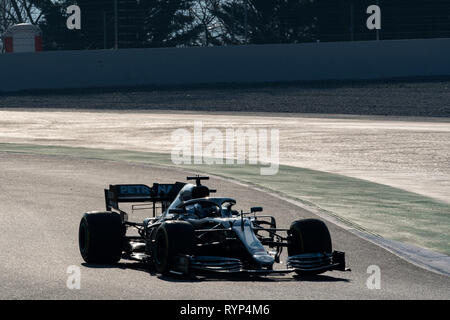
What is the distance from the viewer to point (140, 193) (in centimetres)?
1402

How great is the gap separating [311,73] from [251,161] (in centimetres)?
2007

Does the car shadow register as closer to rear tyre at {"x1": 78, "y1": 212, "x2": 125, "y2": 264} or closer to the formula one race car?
the formula one race car

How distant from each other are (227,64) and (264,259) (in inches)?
1424

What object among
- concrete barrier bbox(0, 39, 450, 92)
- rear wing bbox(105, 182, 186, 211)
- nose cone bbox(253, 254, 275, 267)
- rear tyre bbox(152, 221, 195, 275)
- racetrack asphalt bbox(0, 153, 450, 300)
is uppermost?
concrete barrier bbox(0, 39, 450, 92)

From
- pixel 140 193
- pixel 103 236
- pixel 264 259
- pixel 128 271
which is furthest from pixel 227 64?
pixel 264 259

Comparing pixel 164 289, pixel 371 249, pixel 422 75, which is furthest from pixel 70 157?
pixel 422 75

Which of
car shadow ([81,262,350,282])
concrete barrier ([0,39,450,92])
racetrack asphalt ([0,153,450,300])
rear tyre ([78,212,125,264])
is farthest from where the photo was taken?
concrete barrier ([0,39,450,92])

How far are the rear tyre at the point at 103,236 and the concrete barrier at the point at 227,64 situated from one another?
34140 millimetres

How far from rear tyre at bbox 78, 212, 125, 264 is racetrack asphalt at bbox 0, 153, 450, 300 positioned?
154 mm

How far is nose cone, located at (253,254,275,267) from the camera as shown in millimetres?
11328

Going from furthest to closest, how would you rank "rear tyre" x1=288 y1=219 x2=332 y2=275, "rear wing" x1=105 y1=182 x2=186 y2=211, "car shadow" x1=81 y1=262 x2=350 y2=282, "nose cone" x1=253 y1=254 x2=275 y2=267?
1. "rear wing" x1=105 y1=182 x2=186 y2=211
2. "rear tyre" x1=288 y1=219 x2=332 y2=275
3. "car shadow" x1=81 y1=262 x2=350 y2=282
4. "nose cone" x1=253 y1=254 x2=275 y2=267

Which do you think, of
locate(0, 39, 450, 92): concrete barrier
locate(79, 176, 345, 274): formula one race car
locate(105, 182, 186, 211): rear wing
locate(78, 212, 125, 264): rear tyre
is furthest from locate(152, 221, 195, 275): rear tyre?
locate(0, 39, 450, 92): concrete barrier

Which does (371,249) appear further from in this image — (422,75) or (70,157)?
(422,75)

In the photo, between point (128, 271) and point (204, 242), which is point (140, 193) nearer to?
point (128, 271)
